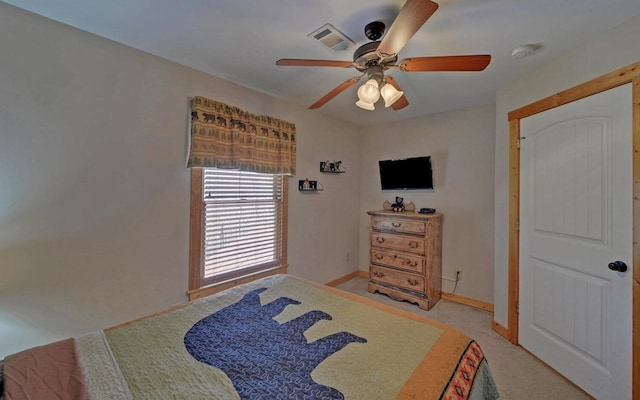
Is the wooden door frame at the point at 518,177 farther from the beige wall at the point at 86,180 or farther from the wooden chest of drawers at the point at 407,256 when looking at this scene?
the beige wall at the point at 86,180

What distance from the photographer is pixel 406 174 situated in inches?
145

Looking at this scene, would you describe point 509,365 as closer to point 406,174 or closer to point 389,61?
point 406,174

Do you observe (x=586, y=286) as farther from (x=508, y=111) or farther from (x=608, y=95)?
(x=508, y=111)

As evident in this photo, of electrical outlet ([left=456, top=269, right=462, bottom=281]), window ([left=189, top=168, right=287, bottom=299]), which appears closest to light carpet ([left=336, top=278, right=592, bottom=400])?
electrical outlet ([left=456, top=269, right=462, bottom=281])

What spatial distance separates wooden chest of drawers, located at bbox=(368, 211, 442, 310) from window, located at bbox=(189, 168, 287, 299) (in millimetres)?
1313

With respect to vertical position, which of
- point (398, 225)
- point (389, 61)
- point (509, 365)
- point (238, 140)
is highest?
point (389, 61)

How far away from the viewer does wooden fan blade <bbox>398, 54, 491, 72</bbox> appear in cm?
147

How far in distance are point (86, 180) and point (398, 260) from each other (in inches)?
126

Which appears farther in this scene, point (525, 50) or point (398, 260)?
point (398, 260)

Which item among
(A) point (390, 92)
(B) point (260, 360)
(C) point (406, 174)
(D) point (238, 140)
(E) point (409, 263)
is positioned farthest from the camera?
(C) point (406, 174)

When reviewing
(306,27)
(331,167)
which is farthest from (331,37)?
(331,167)

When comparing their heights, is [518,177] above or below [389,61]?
below

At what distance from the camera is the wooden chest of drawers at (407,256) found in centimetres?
317

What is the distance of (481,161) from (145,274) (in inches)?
147
